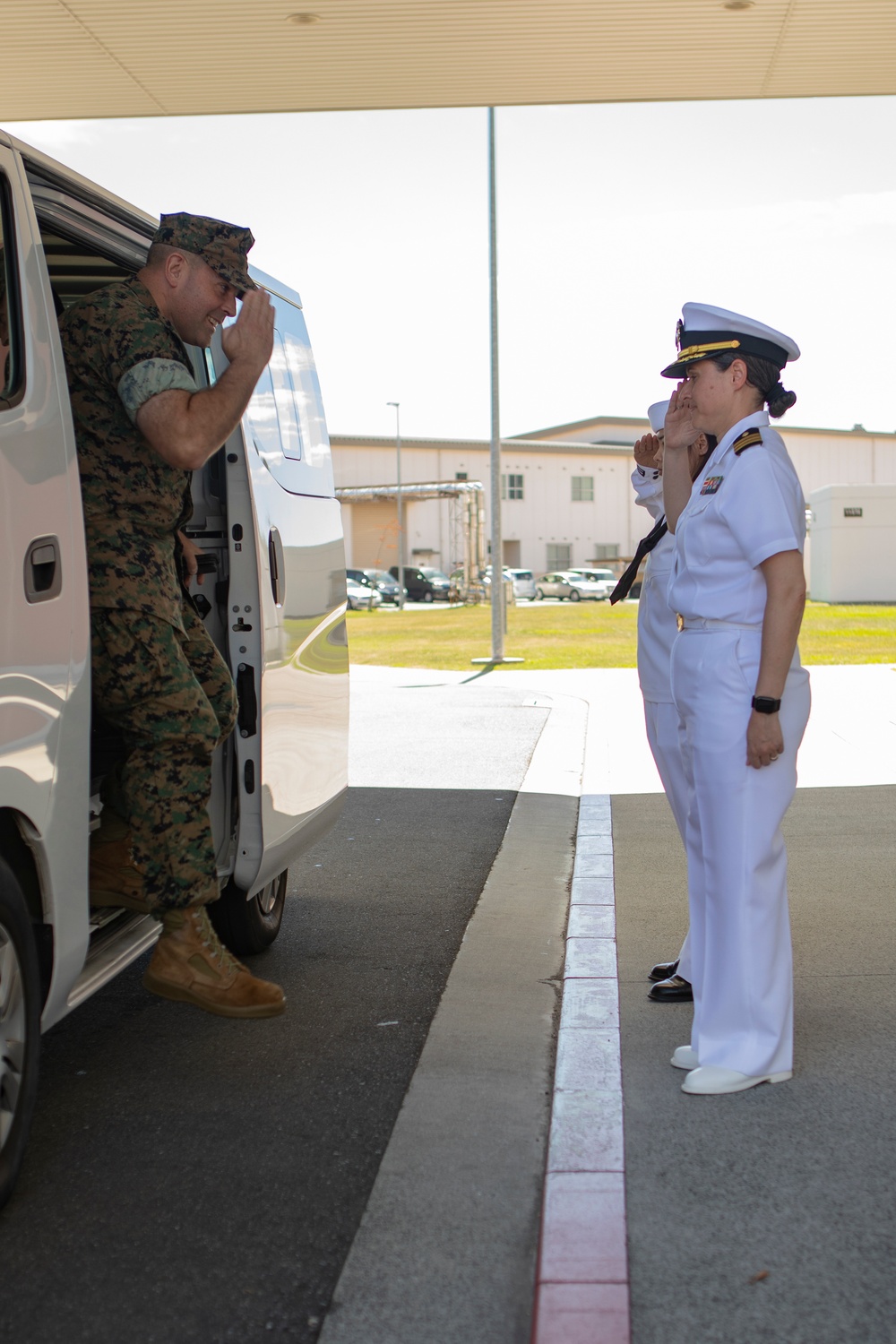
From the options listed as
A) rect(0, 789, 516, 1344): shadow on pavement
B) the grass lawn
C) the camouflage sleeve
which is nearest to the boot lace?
rect(0, 789, 516, 1344): shadow on pavement

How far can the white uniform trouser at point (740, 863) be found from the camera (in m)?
3.60

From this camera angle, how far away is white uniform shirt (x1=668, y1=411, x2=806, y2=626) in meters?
3.54

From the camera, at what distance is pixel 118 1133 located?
135 inches

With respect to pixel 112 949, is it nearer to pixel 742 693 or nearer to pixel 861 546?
pixel 742 693

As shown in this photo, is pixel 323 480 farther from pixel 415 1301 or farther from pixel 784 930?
pixel 415 1301

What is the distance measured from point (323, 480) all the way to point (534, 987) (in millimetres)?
1996

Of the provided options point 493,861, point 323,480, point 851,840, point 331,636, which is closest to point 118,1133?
point 331,636

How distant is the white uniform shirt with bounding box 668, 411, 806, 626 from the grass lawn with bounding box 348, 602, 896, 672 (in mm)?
12978

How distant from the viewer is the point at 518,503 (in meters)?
81.7

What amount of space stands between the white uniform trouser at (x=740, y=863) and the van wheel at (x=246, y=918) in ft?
5.35

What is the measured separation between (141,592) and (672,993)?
213 centimetres

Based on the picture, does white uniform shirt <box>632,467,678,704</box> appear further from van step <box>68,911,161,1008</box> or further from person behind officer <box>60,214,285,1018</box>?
van step <box>68,911,161,1008</box>

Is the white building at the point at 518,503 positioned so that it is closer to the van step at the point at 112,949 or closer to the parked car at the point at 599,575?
the parked car at the point at 599,575

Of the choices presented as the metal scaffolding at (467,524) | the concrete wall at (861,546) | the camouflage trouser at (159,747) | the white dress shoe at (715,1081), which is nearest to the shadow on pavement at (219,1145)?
the camouflage trouser at (159,747)
